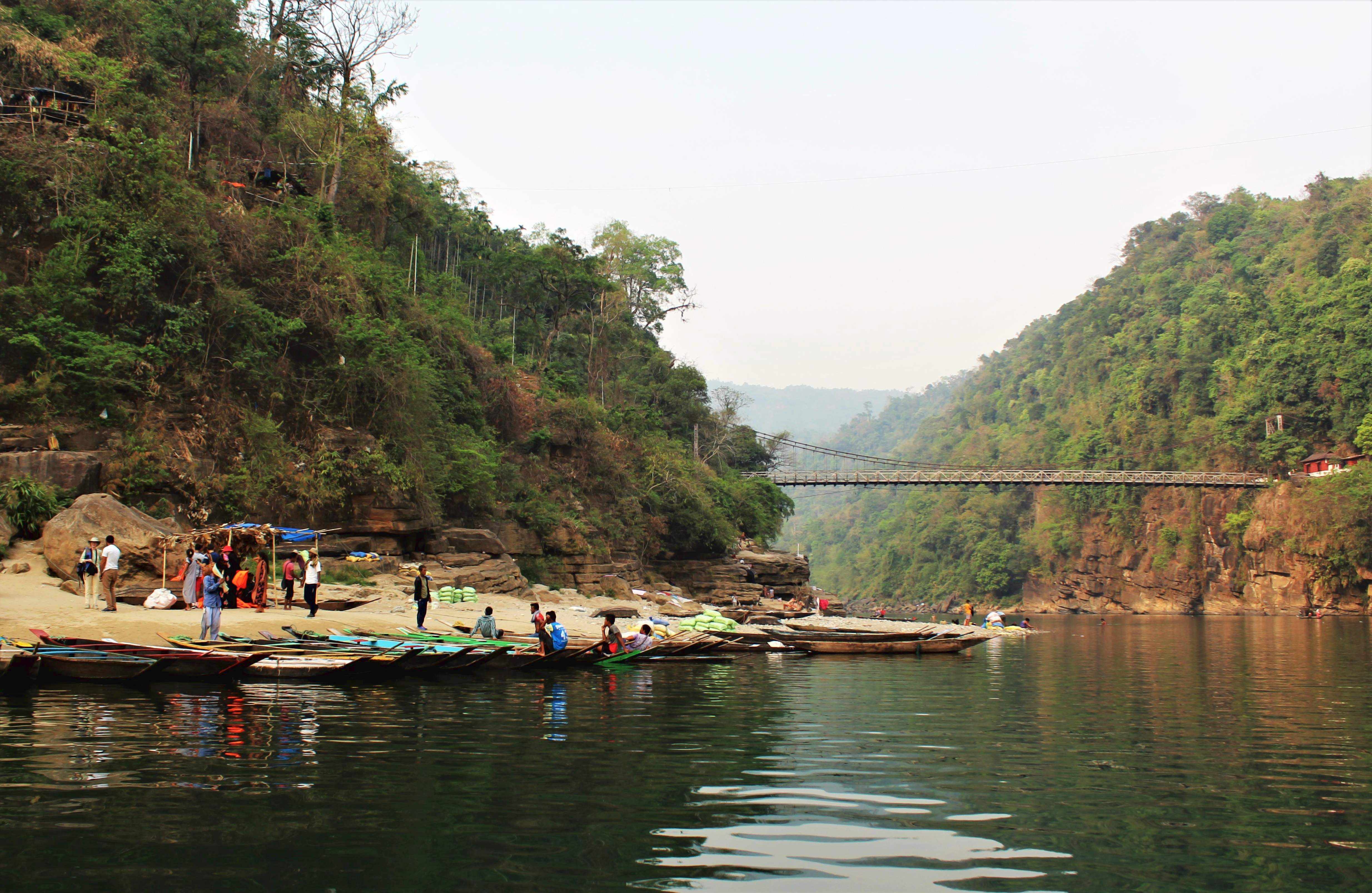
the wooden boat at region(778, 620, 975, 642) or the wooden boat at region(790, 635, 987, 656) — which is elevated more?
the wooden boat at region(778, 620, 975, 642)

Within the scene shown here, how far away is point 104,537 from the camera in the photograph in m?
15.0

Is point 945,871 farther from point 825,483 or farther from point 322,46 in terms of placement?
point 825,483

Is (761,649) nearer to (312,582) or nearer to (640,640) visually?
(640,640)

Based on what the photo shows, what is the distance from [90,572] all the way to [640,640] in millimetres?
8089

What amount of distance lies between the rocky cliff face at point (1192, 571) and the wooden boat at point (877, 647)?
115ft

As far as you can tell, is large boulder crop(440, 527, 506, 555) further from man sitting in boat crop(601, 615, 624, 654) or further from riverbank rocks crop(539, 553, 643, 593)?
man sitting in boat crop(601, 615, 624, 654)

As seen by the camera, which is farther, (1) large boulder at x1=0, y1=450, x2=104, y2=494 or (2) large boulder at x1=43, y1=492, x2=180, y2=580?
(1) large boulder at x1=0, y1=450, x2=104, y2=494

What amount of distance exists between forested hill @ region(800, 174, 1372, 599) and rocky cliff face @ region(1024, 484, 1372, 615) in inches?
56.5

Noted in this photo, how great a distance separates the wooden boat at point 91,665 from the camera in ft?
35.5

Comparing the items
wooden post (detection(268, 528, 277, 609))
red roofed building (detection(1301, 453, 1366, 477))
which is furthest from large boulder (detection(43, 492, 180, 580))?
red roofed building (detection(1301, 453, 1366, 477))

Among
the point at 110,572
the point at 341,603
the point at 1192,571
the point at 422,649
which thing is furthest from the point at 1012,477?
the point at 110,572

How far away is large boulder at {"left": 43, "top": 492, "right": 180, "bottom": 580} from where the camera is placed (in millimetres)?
14797

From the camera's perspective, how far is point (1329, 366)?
49.2m

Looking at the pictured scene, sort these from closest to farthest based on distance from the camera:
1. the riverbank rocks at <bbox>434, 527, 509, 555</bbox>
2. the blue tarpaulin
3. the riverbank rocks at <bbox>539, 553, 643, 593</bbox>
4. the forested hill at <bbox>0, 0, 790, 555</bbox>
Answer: the blue tarpaulin
the forested hill at <bbox>0, 0, 790, 555</bbox>
the riverbank rocks at <bbox>434, 527, 509, 555</bbox>
the riverbank rocks at <bbox>539, 553, 643, 593</bbox>
